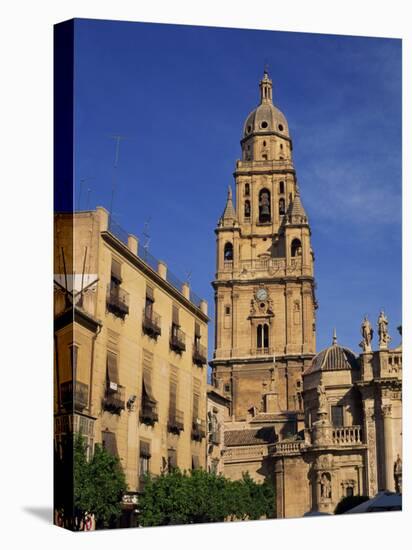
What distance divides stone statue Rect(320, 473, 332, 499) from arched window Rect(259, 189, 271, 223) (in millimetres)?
6877

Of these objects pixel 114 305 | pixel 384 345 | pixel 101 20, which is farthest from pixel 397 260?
pixel 101 20

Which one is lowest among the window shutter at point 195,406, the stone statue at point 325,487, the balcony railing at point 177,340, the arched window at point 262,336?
the stone statue at point 325,487

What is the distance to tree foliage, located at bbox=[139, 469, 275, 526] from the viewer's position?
2233cm

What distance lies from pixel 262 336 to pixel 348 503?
6.02 meters

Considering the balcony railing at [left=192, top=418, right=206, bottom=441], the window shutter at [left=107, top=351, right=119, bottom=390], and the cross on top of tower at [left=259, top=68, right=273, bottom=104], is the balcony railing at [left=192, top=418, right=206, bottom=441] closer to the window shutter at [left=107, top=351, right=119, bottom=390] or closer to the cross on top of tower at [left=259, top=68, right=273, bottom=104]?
the window shutter at [left=107, top=351, right=119, bottom=390]

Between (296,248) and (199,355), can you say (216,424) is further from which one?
(296,248)

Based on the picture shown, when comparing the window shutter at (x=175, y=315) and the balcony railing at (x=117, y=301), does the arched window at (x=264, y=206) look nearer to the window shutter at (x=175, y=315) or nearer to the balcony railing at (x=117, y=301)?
the window shutter at (x=175, y=315)

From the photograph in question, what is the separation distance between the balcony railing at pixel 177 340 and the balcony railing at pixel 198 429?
5.24 ft

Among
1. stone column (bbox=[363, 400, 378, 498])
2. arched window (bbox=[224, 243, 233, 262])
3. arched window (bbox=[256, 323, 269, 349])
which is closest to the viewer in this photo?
arched window (bbox=[224, 243, 233, 262])

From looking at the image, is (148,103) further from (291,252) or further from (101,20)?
(291,252)

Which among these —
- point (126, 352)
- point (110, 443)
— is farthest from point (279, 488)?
point (126, 352)

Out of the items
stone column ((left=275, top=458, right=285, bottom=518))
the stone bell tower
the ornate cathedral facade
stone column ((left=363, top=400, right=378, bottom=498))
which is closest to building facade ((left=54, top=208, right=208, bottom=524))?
the ornate cathedral facade

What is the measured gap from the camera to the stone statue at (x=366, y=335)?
2605 cm

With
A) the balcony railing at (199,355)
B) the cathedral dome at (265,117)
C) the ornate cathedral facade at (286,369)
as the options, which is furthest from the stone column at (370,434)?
the cathedral dome at (265,117)
